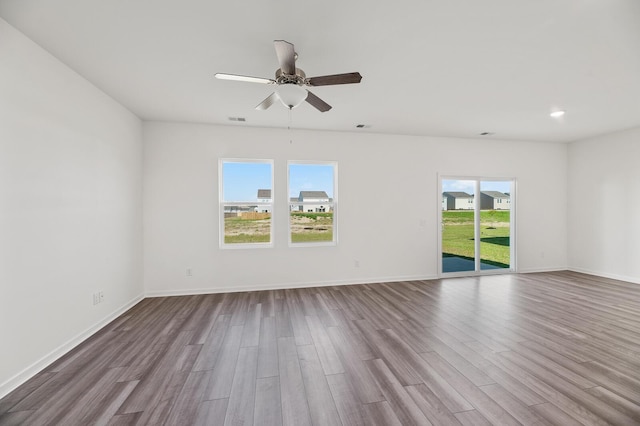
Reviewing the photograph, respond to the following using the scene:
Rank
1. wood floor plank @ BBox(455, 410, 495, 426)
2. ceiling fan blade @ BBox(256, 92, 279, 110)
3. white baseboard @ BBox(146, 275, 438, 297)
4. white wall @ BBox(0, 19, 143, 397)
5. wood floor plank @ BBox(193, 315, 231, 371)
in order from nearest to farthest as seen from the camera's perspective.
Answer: wood floor plank @ BBox(455, 410, 495, 426), white wall @ BBox(0, 19, 143, 397), wood floor plank @ BBox(193, 315, 231, 371), ceiling fan blade @ BBox(256, 92, 279, 110), white baseboard @ BBox(146, 275, 438, 297)

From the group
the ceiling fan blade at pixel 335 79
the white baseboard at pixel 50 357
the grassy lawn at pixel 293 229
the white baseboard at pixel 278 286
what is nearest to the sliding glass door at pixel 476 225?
the white baseboard at pixel 278 286

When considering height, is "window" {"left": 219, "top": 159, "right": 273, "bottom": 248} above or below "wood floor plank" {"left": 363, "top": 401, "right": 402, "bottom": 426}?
above

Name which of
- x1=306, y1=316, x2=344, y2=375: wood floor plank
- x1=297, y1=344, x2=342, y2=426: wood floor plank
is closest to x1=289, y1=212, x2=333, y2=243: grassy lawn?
x1=306, y1=316, x2=344, y2=375: wood floor plank

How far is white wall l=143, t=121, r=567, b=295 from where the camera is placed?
4234 mm

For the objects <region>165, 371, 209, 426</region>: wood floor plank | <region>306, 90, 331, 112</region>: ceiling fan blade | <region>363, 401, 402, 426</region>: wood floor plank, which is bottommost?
<region>165, 371, 209, 426</region>: wood floor plank

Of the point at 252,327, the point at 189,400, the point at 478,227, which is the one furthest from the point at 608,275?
the point at 189,400

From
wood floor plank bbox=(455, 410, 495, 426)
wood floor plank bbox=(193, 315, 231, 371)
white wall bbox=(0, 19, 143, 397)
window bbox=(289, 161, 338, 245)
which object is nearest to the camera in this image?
wood floor plank bbox=(455, 410, 495, 426)

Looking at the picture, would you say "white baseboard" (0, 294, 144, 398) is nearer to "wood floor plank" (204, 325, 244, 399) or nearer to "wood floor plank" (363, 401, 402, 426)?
"wood floor plank" (204, 325, 244, 399)

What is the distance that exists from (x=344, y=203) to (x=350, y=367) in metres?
3.00

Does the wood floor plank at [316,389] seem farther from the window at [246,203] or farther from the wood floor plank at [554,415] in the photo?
the window at [246,203]

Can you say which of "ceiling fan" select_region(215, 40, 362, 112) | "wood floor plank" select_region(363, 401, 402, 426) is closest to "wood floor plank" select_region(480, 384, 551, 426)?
"wood floor plank" select_region(363, 401, 402, 426)

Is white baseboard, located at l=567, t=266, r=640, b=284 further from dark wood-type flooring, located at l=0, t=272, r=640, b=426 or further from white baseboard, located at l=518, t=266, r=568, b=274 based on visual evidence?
dark wood-type flooring, located at l=0, t=272, r=640, b=426

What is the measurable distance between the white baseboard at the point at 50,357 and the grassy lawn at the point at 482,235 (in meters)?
5.53

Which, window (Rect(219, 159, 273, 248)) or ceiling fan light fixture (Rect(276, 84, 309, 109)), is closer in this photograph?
ceiling fan light fixture (Rect(276, 84, 309, 109))
